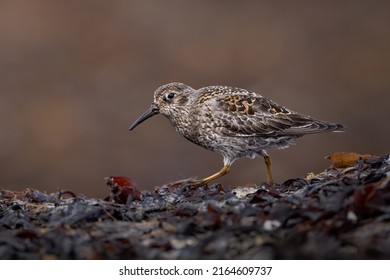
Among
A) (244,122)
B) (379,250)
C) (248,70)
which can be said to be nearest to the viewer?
(379,250)

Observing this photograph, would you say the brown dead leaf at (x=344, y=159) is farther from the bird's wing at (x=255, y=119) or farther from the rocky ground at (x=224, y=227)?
the bird's wing at (x=255, y=119)

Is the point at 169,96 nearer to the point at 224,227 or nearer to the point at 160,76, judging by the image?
the point at 224,227

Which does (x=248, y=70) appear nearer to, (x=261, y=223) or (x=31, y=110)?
(x=31, y=110)

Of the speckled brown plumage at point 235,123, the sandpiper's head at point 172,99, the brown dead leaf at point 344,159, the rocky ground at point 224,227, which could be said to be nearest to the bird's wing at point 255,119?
the speckled brown plumage at point 235,123

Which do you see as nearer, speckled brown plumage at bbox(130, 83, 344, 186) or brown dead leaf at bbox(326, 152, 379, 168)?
brown dead leaf at bbox(326, 152, 379, 168)

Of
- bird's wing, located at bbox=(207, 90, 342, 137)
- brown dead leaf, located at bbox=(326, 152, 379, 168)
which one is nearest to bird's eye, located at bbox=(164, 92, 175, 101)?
bird's wing, located at bbox=(207, 90, 342, 137)

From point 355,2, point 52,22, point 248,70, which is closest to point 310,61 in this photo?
point 248,70

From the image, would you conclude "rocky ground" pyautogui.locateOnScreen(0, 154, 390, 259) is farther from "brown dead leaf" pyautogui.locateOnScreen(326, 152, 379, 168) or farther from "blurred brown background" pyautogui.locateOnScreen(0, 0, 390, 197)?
"blurred brown background" pyautogui.locateOnScreen(0, 0, 390, 197)
